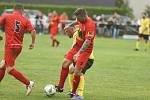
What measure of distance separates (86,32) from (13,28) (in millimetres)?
1765

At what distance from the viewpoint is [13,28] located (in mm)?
13773

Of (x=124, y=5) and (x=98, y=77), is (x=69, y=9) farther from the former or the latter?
(x=98, y=77)

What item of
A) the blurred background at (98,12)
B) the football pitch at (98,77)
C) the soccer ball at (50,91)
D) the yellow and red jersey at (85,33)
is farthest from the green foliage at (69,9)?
the yellow and red jersey at (85,33)

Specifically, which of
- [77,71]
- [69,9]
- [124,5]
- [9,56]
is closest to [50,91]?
[77,71]

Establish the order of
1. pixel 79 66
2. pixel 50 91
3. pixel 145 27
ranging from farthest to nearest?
pixel 145 27, pixel 50 91, pixel 79 66

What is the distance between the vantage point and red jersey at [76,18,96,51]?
13.2 meters

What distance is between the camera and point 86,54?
13.5 meters

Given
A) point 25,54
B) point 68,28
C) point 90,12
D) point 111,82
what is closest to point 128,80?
point 111,82

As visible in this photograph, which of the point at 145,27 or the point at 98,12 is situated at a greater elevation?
the point at 145,27

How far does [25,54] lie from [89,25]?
46.4 feet

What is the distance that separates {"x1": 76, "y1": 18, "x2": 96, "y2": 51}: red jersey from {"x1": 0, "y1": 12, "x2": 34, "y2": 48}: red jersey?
137 cm

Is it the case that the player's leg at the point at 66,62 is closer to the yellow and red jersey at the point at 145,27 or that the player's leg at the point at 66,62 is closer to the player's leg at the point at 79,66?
the player's leg at the point at 79,66

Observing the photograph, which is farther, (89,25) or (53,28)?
(53,28)

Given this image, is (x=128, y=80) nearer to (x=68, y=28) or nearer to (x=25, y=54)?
(x=68, y=28)
